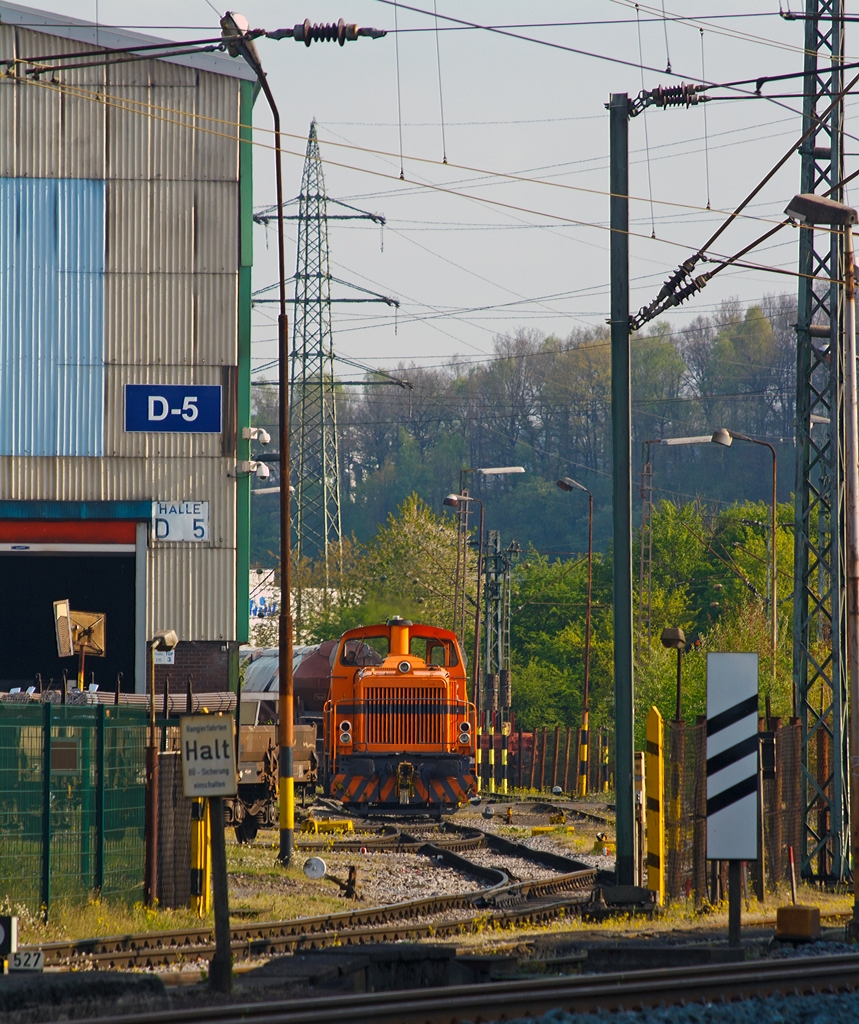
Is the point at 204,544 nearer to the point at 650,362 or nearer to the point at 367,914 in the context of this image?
Answer: the point at 367,914

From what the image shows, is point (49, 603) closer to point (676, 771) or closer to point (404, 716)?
point (404, 716)

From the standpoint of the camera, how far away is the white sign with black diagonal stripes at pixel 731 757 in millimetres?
11289

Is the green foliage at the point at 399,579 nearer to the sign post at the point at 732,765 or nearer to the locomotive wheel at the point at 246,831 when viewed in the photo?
the locomotive wheel at the point at 246,831

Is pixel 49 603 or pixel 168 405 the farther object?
pixel 49 603

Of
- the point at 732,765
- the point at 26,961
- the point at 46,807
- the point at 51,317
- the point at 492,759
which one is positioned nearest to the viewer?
the point at 26,961

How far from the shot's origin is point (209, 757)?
1030cm

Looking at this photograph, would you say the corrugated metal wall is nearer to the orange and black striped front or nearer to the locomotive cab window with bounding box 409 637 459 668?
the locomotive cab window with bounding box 409 637 459 668

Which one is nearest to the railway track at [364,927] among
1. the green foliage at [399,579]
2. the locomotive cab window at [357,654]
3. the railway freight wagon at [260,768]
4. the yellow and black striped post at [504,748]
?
the railway freight wagon at [260,768]

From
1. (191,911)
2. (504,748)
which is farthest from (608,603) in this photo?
(191,911)

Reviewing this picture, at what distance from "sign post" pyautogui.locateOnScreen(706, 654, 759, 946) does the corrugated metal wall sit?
66.3 feet

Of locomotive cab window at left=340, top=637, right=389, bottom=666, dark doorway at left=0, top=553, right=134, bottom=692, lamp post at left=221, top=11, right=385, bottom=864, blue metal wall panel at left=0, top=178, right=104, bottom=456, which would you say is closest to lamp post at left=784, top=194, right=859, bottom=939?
lamp post at left=221, top=11, right=385, bottom=864

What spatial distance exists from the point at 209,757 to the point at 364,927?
4.94 metres

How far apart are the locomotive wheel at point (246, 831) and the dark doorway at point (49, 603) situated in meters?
12.7

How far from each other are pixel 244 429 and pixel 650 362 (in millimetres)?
105431
